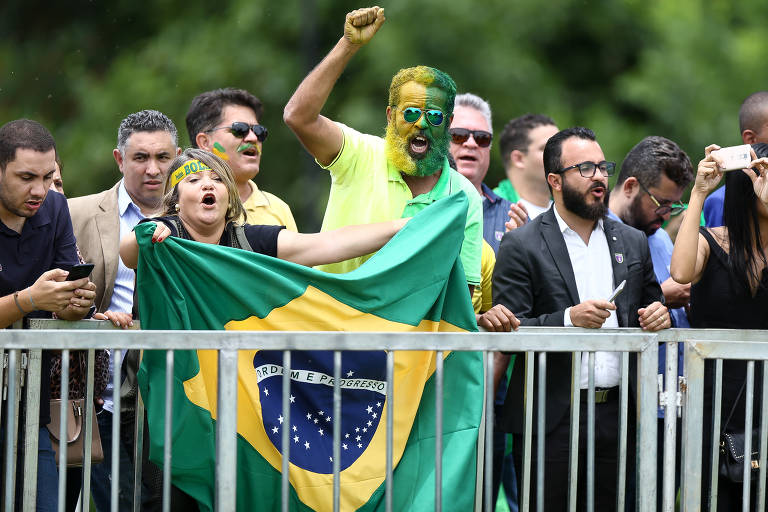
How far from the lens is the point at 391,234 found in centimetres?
526

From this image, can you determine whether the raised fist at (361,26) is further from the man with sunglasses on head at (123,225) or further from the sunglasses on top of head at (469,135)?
the sunglasses on top of head at (469,135)

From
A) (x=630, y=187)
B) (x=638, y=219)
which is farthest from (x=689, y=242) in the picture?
(x=630, y=187)

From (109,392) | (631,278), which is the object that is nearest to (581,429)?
(631,278)

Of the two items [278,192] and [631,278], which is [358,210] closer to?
[631,278]

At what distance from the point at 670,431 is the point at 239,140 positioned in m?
2.90

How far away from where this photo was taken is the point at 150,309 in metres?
4.83

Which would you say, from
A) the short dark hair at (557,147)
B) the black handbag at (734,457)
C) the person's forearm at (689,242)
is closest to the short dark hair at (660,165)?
the short dark hair at (557,147)

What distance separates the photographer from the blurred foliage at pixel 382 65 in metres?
16.3

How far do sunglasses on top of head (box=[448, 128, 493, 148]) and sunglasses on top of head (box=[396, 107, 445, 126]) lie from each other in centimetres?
172

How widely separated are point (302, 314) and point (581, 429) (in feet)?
5.26

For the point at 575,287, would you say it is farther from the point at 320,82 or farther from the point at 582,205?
the point at 320,82

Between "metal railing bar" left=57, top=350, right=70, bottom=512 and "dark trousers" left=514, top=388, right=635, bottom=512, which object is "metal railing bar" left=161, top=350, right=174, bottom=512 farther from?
"dark trousers" left=514, top=388, right=635, bottom=512

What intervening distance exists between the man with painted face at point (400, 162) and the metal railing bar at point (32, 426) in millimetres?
1515

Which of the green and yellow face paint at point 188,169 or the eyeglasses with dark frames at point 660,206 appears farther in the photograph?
the eyeglasses with dark frames at point 660,206
